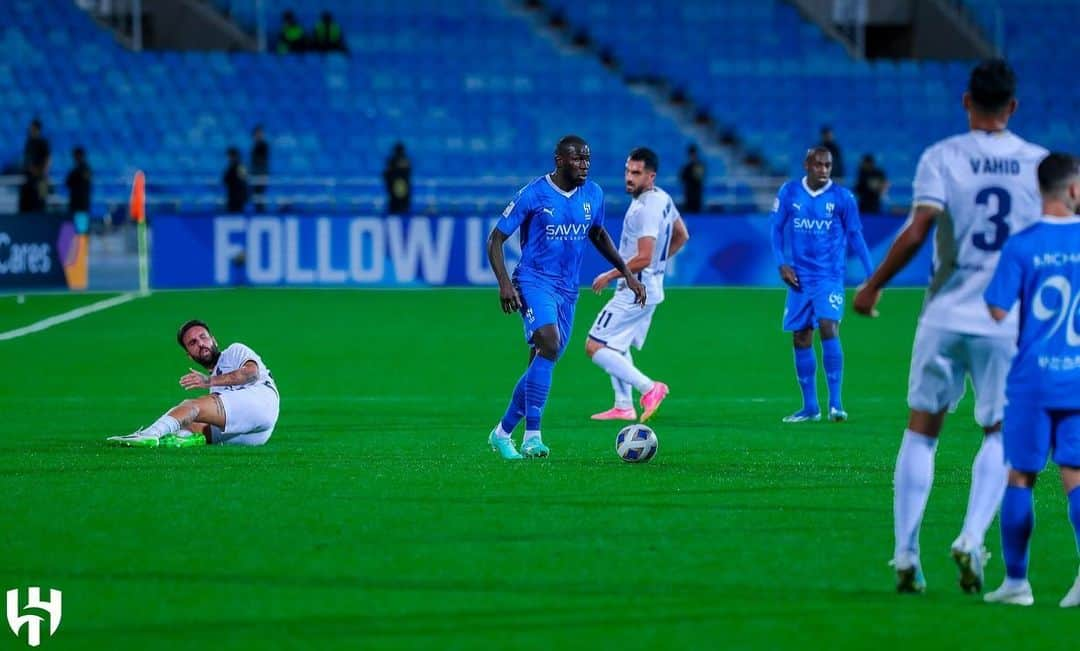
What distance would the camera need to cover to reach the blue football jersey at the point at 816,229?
47.4 feet

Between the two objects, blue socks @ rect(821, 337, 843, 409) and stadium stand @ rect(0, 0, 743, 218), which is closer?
blue socks @ rect(821, 337, 843, 409)

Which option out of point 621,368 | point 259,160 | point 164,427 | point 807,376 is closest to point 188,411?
point 164,427

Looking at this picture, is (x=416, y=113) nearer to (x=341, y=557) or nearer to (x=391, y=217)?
(x=391, y=217)

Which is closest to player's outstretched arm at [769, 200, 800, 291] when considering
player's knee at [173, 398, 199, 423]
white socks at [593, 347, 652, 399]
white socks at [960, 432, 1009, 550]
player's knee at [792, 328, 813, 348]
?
player's knee at [792, 328, 813, 348]

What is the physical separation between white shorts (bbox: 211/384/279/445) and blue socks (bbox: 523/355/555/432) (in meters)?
1.80

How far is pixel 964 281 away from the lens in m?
7.05

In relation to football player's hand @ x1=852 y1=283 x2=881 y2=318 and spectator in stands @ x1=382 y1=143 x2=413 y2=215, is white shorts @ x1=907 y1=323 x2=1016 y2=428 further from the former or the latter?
spectator in stands @ x1=382 y1=143 x2=413 y2=215

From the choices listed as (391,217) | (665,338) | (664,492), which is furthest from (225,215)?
(664,492)

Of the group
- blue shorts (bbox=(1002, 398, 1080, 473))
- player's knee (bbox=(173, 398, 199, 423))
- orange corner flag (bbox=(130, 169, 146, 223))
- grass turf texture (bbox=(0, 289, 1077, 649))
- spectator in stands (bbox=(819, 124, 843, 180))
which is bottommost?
grass turf texture (bbox=(0, 289, 1077, 649))

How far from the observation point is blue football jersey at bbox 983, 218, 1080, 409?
262 inches

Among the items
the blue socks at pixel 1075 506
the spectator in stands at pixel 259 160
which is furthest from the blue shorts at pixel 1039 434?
the spectator in stands at pixel 259 160

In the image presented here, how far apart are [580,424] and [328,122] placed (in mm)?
20961

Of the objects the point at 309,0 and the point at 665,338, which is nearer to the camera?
the point at 665,338

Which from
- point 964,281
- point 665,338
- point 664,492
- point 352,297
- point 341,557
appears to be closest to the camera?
point 964,281
